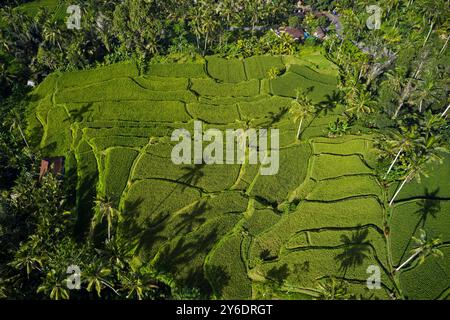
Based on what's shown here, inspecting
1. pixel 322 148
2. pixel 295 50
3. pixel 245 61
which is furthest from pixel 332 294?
pixel 295 50

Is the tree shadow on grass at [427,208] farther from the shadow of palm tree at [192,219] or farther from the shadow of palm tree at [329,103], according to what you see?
the shadow of palm tree at [192,219]

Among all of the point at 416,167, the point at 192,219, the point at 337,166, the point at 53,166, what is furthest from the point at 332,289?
the point at 53,166

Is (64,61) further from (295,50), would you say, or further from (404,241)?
(404,241)

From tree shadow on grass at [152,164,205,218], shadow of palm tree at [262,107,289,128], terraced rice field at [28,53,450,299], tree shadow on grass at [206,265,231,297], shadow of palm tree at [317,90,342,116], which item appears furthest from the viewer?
shadow of palm tree at [317,90,342,116]

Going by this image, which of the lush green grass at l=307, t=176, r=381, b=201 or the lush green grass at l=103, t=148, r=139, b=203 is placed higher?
the lush green grass at l=103, t=148, r=139, b=203

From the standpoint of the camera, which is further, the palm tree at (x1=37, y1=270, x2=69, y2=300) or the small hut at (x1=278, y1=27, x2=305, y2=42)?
the small hut at (x1=278, y1=27, x2=305, y2=42)

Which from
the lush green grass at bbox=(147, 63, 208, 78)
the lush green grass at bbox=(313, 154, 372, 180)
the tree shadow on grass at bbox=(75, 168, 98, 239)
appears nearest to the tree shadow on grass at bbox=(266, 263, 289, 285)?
the lush green grass at bbox=(313, 154, 372, 180)

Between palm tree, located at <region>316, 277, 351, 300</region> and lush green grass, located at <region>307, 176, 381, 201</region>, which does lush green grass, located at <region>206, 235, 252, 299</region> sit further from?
lush green grass, located at <region>307, 176, 381, 201</region>

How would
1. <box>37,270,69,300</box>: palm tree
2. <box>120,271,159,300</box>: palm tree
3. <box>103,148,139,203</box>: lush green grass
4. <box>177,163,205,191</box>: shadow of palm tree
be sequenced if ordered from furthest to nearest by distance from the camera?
<box>177,163,205,191</box>: shadow of palm tree → <box>103,148,139,203</box>: lush green grass → <box>120,271,159,300</box>: palm tree → <box>37,270,69,300</box>: palm tree
